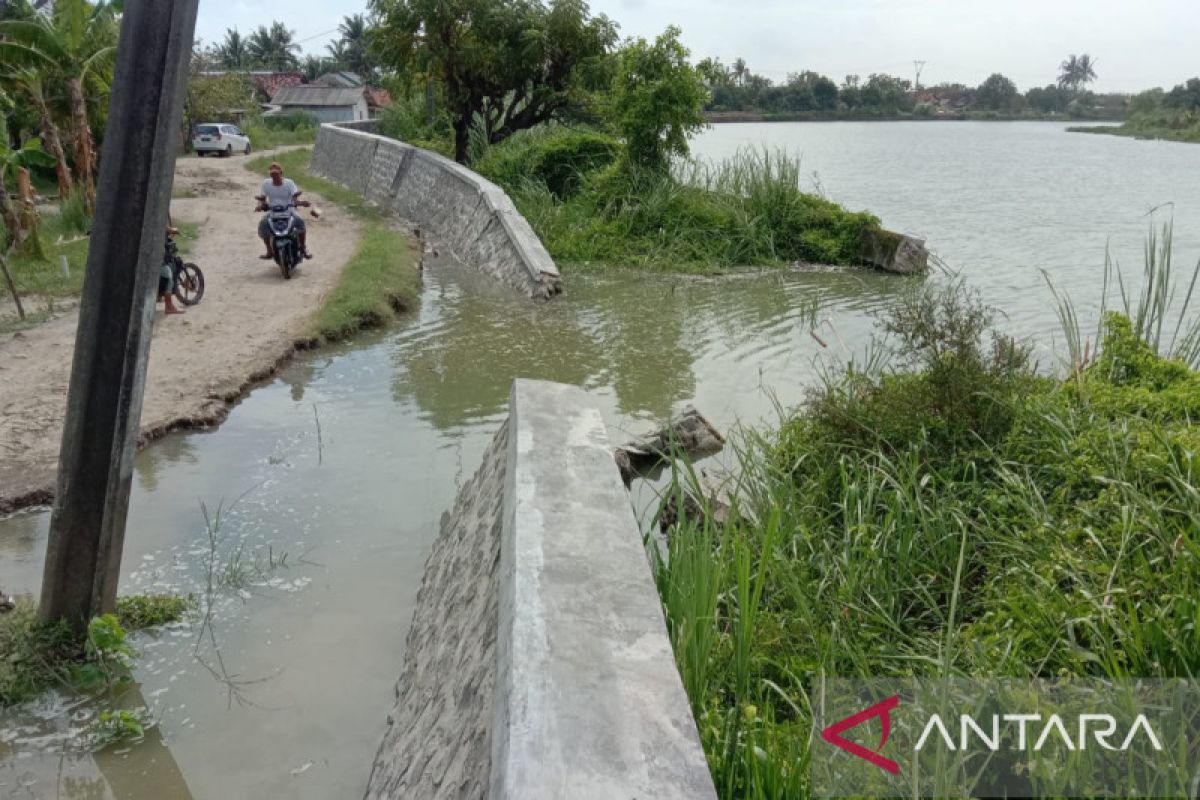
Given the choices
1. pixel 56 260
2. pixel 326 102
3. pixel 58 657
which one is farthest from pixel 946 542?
pixel 326 102

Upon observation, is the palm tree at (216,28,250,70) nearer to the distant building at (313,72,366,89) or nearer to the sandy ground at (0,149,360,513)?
the distant building at (313,72,366,89)

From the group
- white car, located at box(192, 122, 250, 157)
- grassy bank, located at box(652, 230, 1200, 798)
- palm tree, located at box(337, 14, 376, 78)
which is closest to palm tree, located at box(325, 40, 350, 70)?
palm tree, located at box(337, 14, 376, 78)

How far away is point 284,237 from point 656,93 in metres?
6.99

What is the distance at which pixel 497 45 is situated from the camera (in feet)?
66.0

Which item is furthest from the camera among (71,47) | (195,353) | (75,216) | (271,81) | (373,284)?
(271,81)

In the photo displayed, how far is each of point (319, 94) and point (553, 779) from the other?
53931 mm

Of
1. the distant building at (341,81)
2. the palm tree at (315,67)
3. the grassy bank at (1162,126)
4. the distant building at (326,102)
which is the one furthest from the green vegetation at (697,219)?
the palm tree at (315,67)

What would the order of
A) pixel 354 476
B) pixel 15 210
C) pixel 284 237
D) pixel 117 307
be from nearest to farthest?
pixel 117 307
pixel 354 476
pixel 284 237
pixel 15 210

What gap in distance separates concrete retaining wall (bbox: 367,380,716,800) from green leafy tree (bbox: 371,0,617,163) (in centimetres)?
1692

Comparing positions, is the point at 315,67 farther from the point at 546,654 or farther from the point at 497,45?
the point at 546,654

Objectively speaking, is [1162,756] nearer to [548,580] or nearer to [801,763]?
[801,763]

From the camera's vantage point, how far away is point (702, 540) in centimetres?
365

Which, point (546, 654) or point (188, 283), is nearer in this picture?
point (546, 654)

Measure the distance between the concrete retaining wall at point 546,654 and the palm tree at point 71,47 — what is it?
533 inches
